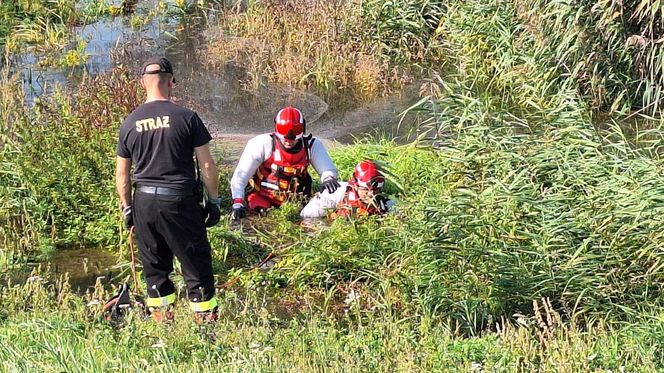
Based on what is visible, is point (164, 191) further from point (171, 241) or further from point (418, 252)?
point (418, 252)

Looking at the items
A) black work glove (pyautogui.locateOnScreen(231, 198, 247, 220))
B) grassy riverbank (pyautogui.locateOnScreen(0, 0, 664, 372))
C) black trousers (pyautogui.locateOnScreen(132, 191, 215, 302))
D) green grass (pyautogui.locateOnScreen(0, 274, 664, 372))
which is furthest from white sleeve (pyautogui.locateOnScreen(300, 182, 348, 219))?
green grass (pyautogui.locateOnScreen(0, 274, 664, 372))

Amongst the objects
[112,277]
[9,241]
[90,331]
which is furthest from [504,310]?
[9,241]

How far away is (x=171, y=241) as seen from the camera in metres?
5.21

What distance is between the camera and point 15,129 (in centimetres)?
734

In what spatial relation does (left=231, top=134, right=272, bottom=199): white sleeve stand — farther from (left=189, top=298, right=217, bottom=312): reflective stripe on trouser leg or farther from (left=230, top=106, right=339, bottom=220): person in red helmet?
(left=189, top=298, right=217, bottom=312): reflective stripe on trouser leg

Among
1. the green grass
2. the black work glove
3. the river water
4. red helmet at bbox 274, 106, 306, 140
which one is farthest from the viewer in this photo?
the river water

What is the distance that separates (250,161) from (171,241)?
2.23 meters

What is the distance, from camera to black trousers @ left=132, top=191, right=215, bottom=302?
5.15 meters

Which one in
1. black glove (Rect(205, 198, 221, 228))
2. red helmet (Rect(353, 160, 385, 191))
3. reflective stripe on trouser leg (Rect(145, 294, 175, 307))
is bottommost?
reflective stripe on trouser leg (Rect(145, 294, 175, 307))

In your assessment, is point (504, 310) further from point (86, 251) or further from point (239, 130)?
point (239, 130)

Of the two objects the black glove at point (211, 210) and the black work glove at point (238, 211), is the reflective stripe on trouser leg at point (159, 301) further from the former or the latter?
the black work glove at point (238, 211)

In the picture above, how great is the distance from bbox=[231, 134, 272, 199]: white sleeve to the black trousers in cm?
191

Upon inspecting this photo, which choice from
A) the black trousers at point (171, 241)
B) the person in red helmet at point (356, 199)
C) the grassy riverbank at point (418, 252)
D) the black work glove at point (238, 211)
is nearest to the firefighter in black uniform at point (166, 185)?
the black trousers at point (171, 241)

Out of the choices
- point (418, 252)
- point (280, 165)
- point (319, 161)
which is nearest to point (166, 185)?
point (418, 252)
